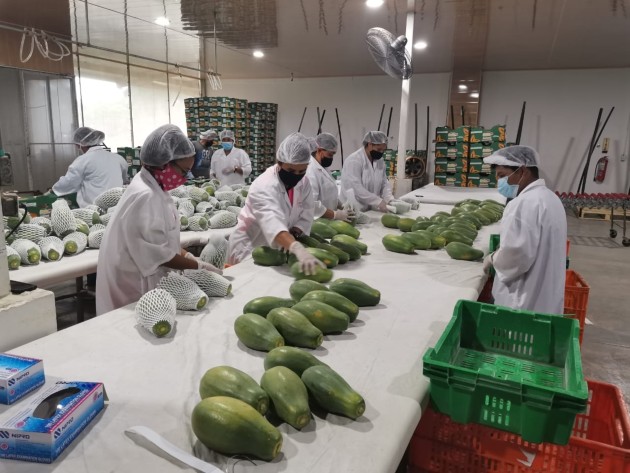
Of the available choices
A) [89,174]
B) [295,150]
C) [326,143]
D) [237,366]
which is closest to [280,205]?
[295,150]

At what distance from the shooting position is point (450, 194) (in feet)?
25.7

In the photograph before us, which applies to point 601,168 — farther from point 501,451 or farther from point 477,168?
point 501,451

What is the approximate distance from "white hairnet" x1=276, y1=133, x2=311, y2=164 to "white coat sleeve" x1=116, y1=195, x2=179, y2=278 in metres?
0.96

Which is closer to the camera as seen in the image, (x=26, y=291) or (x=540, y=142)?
(x=26, y=291)

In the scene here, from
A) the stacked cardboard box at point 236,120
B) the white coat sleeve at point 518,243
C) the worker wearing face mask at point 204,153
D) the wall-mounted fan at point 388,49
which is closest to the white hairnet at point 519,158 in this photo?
the white coat sleeve at point 518,243

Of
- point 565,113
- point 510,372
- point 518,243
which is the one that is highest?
point 565,113

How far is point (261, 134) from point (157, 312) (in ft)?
41.1

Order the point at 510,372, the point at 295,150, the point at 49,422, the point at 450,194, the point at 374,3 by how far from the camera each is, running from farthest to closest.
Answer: the point at 450,194
the point at 374,3
the point at 295,150
the point at 510,372
the point at 49,422

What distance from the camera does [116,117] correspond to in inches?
458

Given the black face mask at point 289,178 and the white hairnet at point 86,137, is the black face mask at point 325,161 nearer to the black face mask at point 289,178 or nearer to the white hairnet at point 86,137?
the black face mask at point 289,178

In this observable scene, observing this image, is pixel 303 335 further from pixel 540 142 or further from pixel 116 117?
pixel 540 142

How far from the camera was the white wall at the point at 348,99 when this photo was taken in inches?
559

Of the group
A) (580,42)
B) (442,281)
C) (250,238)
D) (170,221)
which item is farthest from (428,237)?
(580,42)

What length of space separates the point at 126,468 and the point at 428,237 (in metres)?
2.82
